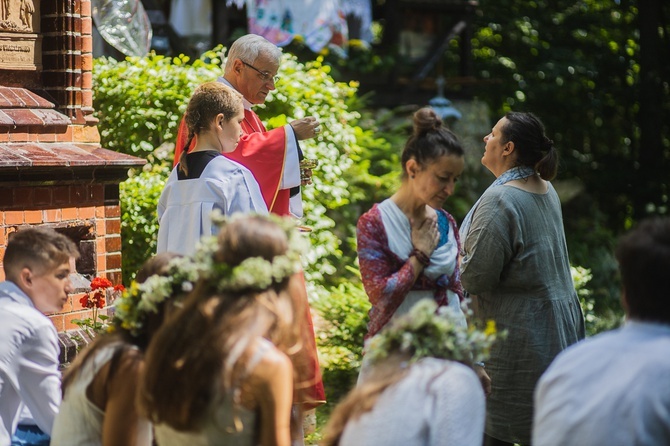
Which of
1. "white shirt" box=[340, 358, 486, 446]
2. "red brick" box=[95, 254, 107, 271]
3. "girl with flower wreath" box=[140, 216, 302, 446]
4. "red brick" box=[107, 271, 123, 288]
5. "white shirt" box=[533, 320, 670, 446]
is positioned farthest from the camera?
"red brick" box=[107, 271, 123, 288]

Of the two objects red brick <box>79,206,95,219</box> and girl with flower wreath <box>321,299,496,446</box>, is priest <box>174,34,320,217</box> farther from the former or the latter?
girl with flower wreath <box>321,299,496,446</box>

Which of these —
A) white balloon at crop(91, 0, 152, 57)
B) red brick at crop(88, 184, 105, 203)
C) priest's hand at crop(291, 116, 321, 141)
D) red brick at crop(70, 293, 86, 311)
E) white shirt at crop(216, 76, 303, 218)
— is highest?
white balloon at crop(91, 0, 152, 57)

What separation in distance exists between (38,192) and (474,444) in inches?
132

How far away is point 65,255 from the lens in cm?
378

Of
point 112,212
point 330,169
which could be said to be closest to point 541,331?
point 112,212

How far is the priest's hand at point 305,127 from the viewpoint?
16.9 feet

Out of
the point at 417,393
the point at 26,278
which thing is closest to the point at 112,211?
the point at 26,278

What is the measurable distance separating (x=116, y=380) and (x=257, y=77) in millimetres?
2535

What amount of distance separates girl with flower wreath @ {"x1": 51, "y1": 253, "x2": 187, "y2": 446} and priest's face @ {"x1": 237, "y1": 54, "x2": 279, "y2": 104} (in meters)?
2.16

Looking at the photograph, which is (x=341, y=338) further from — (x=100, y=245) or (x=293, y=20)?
(x=293, y=20)

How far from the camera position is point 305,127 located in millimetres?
5164

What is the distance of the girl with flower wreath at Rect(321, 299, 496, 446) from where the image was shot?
282 centimetres

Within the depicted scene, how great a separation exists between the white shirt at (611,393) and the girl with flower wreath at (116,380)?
128 centimetres

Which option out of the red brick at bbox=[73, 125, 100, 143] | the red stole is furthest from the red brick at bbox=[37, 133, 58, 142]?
the red stole
